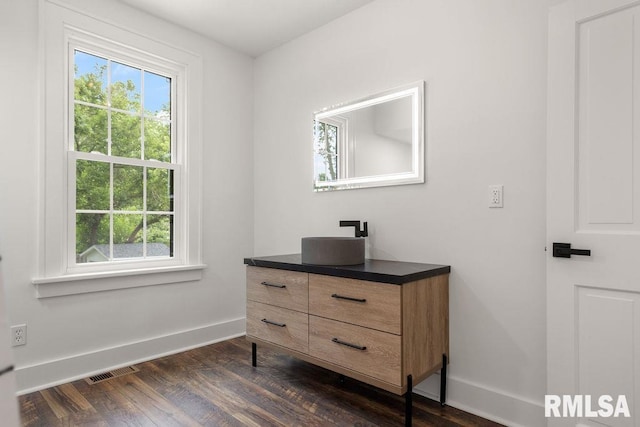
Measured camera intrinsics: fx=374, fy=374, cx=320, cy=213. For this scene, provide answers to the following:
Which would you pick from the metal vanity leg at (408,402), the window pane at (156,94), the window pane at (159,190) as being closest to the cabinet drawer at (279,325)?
the metal vanity leg at (408,402)

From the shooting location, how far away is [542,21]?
1.87 metres

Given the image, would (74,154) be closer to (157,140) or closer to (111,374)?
(157,140)

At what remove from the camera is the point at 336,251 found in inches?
86.4

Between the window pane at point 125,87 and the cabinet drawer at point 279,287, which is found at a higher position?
the window pane at point 125,87

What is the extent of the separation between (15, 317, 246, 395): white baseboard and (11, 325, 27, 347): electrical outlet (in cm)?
15

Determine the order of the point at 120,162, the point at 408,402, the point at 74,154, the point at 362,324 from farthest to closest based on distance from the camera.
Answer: the point at 120,162
the point at 74,154
the point at 362,324
the point at 408,402

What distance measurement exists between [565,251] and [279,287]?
1.57 m

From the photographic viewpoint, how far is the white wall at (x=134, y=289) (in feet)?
7.37

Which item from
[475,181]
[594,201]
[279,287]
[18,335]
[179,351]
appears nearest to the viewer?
[594,201]

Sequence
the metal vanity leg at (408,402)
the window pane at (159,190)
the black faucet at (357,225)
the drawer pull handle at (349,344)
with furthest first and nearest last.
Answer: the window pane at (159,190) → the black faucet at (357,225) → the drawer pull handle at (349,344) → the metal vanity leg at (408,402)

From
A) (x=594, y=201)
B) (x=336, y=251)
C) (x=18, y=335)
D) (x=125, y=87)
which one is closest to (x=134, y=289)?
(x=18, y=335)

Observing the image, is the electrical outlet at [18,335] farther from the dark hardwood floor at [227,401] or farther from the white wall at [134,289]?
the dark hardwood floor at [227,401]

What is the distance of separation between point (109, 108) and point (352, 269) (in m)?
2.12

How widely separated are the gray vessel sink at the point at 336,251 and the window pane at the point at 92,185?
61.7 inches
